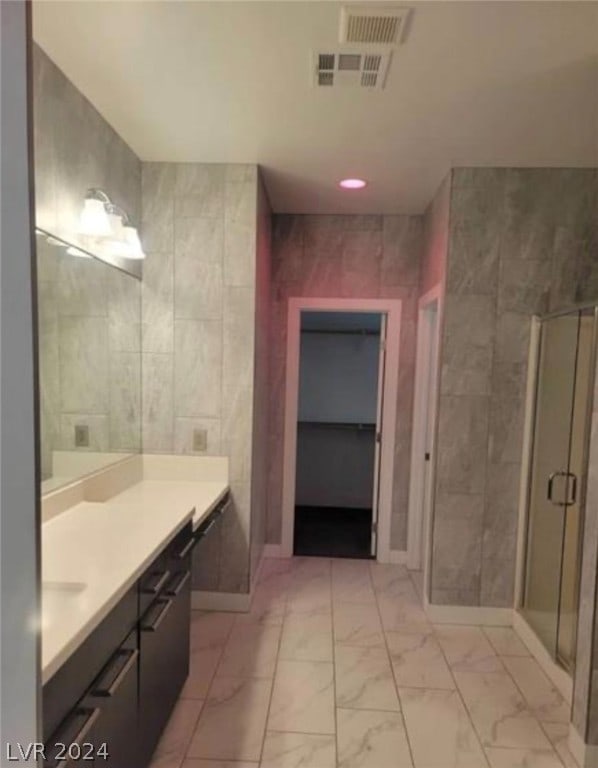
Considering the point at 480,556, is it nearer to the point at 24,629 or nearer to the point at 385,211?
the point at 385,211

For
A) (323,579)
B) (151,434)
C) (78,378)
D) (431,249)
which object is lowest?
(323,579)

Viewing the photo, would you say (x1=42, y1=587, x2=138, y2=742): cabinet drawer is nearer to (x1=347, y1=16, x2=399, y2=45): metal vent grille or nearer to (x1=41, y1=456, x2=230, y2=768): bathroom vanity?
(x1=41, y1=456, x2=230, y2=768): bathroom vanity

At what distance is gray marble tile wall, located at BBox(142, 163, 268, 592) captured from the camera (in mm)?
2881

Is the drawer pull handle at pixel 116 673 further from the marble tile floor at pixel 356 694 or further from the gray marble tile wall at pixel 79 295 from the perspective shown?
the gray marble tile wall at pixel 79 295

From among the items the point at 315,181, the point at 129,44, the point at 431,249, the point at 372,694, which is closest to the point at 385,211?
the point at 431,249

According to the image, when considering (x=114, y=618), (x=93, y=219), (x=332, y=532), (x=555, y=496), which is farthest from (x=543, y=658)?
(x=93, y=219)

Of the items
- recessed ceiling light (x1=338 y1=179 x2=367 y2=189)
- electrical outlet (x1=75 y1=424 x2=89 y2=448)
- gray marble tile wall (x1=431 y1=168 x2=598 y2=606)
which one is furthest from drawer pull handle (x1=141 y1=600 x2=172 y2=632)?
recessed ceiling light (x1=338 y1=179 x2=367 y2=189)

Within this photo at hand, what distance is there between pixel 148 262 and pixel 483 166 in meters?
2.05

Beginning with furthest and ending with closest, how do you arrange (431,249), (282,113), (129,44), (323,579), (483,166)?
(323,579), (431,249), (483,166), (282,113), (129,44)

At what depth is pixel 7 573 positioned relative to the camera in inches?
25.0

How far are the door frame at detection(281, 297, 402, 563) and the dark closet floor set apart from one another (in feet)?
0.97

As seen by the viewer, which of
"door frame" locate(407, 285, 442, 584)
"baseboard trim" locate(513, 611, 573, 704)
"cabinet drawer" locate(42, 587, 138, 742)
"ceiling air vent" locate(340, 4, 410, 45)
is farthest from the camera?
"door frame" locate(407, 285, 442, 584)

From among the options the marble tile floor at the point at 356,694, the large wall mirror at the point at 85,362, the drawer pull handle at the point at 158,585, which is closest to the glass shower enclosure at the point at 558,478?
the marble tile floor at the point at 356,694

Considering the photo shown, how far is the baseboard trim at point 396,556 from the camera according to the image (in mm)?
3896
